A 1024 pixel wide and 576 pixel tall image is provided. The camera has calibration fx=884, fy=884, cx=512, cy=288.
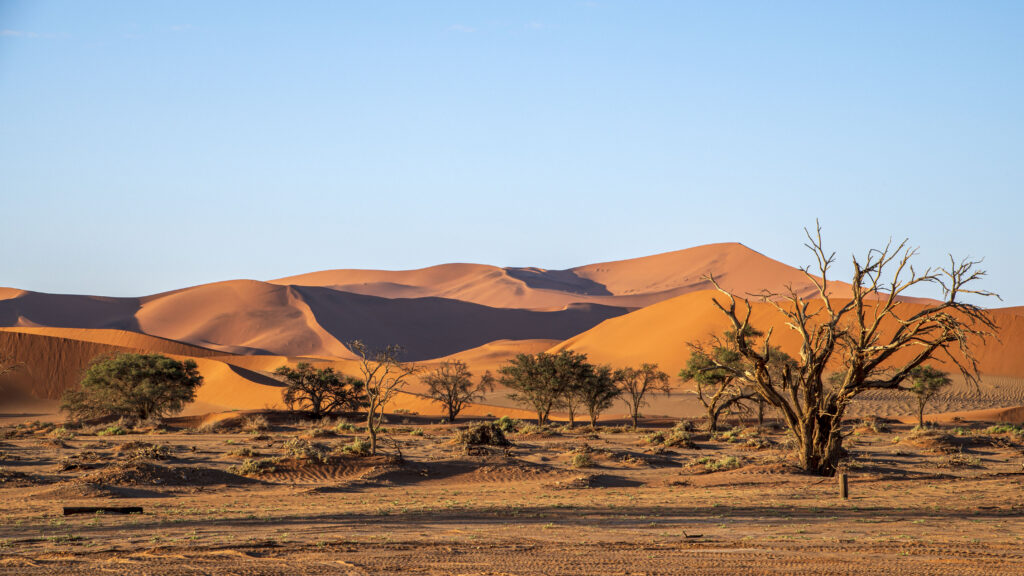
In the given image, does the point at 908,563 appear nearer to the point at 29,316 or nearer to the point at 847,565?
the point at 847,565

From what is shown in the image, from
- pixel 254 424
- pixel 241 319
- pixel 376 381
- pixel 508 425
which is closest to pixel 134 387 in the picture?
pixel 254 424

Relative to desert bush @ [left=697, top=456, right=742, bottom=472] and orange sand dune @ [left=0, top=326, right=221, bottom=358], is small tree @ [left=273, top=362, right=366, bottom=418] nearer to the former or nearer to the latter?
desert bush @ [left=697, top=456, right=742, bottom=472]

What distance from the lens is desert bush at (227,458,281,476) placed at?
68.7ft

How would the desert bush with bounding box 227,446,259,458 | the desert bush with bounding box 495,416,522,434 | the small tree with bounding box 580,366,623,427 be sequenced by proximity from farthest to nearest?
1. the small tree with bounding box 580,366,623,427
2. the desert bush with bounding box 495,416,522,434
3. the desert bush with bounding box 227,446,259,458

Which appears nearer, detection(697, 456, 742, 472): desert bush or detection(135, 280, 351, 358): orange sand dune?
detection(697, 456, 742, 472): desert bush

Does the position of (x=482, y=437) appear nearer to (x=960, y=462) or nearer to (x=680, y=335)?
(x=960, y=462)

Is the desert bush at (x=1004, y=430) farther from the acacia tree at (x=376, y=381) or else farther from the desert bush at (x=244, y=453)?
the desert bush at (x=244, y=453)

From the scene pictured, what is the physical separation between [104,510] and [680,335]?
219ft

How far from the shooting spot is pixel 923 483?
19281mm

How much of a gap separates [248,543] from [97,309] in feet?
442

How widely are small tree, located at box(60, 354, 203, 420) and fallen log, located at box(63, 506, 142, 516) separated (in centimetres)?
2732

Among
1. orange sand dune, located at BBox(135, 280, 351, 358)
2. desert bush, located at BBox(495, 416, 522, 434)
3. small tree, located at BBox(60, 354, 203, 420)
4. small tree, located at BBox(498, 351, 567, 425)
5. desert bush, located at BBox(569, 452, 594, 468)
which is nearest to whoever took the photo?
desert bush, located at BBox(569, 452, 594, 468)

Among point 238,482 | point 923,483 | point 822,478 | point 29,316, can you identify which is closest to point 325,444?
point 238,482

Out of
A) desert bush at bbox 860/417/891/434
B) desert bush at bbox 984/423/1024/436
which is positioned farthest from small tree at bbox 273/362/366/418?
desert bush at bbox 984/423/1024/436
